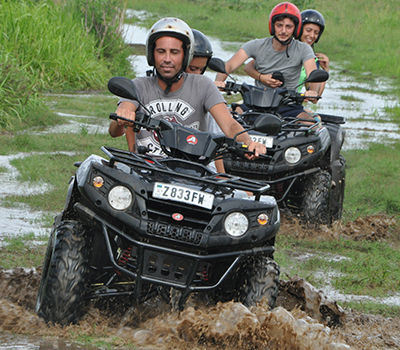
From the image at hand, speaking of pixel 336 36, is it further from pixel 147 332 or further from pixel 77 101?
pixel 147 332

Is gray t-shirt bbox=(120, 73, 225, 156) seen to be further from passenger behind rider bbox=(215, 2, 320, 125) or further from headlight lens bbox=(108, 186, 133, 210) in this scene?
passenger behind rider bbox=(215, 2, 320, 125)

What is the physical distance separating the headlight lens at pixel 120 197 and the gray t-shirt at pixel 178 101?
3.46ft

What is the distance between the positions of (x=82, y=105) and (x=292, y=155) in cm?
718

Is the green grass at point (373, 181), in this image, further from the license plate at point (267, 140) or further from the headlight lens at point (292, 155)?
the license plate at point (267, 140)

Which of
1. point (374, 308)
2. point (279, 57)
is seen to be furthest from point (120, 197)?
point (279, 57)

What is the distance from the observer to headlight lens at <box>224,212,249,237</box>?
13.1ft

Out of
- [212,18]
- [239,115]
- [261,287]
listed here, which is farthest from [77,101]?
[212,18]


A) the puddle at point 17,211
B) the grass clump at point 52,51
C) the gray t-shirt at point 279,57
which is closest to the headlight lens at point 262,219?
the puddle at point 17,211

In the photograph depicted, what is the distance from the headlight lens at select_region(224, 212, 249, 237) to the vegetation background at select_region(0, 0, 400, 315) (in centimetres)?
176

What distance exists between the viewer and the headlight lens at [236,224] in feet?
13.1

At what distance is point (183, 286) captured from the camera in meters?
3.89

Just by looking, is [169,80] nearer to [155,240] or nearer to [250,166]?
[155,240]

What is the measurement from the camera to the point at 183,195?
3.95 m

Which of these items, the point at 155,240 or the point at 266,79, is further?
the point at 266,79
